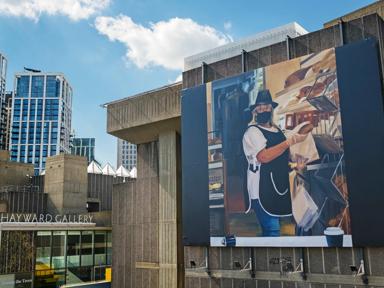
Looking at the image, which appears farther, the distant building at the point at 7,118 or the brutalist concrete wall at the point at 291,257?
the distant building at the point at 7,118

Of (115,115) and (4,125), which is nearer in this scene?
(115,115)

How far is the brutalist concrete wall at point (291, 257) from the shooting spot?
19753 millimetres

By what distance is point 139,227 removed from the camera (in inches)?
1283

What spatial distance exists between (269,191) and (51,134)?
463 feet

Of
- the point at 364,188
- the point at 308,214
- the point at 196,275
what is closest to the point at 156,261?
the point at 196,275

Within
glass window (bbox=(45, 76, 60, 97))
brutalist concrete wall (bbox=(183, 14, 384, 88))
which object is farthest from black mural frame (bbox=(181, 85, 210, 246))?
glass window (bbox=(45, 76, 60, 97))

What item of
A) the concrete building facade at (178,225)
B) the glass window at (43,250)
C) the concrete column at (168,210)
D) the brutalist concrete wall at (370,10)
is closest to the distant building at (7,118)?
the glass window at (43,250)

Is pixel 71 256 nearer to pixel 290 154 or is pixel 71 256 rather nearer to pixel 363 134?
pixel 290 154

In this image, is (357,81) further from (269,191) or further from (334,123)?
(269,191)

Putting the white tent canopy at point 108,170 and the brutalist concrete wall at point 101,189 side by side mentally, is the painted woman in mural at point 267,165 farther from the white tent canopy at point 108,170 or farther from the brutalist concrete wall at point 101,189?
the white tent canopy at point 108,170

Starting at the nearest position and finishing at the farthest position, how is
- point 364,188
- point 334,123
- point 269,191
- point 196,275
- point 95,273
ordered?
point 364,188 < point 334,123 < point 269,191 < point 196,275 < point 95,273

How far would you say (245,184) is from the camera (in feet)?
77.9

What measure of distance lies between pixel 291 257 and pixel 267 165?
487 centimetres

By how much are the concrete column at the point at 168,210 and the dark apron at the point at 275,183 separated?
9069 millimetres
